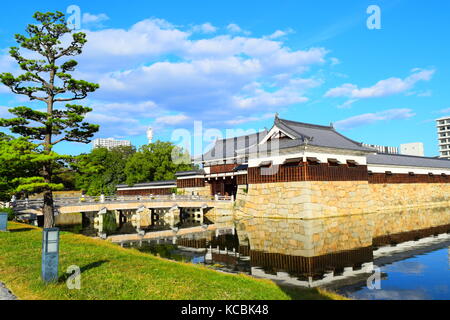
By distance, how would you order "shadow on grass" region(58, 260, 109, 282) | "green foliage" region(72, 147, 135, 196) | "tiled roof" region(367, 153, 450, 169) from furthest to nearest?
1. "green foliage" region(72, 147, 135, 196)
2. "tiled roof" region(367, 153, 450, 169)
3. "shadow on grass" region(58, 260, 109, 282)

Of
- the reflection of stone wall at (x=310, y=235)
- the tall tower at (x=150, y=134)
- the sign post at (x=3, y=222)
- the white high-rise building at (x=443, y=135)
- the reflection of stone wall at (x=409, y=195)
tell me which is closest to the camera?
the reflection of stone wall at (x=310, y=235)

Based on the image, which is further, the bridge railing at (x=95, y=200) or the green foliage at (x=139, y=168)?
the green foliage at (x=139, y=168)

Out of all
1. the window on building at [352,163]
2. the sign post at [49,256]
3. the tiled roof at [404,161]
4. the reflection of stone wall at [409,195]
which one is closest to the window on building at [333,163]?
the window on building at [352,163]

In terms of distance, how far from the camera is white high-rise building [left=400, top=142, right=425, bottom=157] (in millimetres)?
95875

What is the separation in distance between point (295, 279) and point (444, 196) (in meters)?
44.6

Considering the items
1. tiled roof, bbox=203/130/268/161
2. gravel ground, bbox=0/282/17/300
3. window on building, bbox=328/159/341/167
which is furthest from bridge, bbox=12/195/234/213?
gravel ground, bbox=0/282/17/300

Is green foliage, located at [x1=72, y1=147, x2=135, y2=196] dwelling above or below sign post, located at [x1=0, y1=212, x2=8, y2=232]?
above

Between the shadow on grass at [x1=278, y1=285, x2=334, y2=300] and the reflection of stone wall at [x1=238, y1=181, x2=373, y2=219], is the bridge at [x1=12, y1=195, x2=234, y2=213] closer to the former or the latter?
the reflection of stone wall at [x1=238, y1=181, x2=373, y2=219]

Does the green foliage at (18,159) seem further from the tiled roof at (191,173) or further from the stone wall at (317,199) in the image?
the tiled roof at (191,173)

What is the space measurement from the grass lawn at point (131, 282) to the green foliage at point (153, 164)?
4054 centimetres

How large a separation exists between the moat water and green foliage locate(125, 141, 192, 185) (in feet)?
→ 95.6

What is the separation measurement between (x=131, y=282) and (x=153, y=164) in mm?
45045

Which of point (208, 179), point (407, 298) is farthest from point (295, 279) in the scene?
point (208, 179)

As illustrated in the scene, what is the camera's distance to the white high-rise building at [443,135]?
99312 mm
